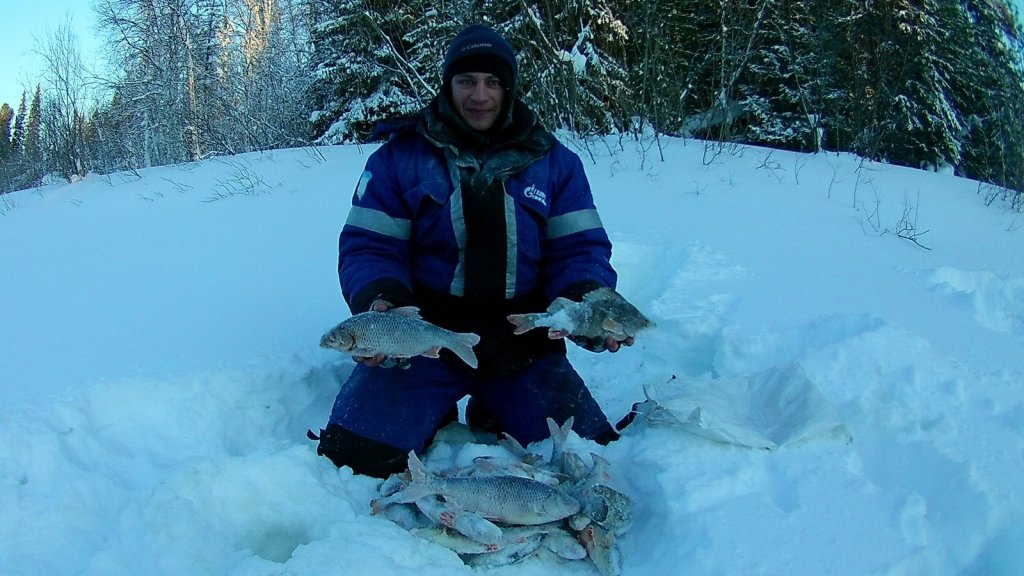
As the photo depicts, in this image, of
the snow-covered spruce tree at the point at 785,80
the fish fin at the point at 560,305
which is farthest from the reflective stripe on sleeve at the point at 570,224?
the snow-covered spruce tree at the point at 785,80

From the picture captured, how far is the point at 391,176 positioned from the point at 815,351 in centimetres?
204

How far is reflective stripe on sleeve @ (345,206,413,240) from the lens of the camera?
2803 millimetres

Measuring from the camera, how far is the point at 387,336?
233 centimetres

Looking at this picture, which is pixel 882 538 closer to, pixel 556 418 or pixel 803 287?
pixel 556 418

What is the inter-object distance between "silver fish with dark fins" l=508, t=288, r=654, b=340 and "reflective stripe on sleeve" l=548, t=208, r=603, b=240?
20.7 inches

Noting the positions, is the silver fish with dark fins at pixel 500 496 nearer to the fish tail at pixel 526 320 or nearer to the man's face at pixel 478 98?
the fish tail at pixel 526 320

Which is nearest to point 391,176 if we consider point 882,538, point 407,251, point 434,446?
point 407,251

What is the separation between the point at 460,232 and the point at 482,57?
2.41 feet

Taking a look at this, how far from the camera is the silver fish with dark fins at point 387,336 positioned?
2314 mm

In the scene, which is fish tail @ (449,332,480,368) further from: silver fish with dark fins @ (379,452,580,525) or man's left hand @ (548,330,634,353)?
silver fish with dark fins @ (379,452,580,525)

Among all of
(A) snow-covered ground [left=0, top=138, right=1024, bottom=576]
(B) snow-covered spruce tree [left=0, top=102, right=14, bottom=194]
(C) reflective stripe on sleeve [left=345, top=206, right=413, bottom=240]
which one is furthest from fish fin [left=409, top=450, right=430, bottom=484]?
(B) snow-covered spruce tree [left=0, top=102, right=14, bottom=194]

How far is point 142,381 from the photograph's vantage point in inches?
108

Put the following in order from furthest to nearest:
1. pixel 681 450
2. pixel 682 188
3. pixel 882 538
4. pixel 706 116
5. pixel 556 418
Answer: pixel 706 116 < pixel 682 188 < pixel 556 418 < pixel 681 450 < pixel 882 538

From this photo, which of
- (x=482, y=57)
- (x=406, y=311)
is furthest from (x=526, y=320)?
(x=482, y=57)
